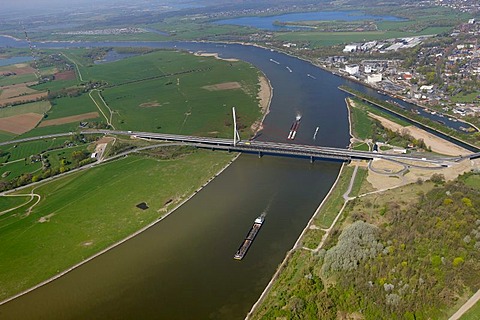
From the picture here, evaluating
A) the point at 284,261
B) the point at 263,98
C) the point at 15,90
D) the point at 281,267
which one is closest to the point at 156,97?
the point at 263,98

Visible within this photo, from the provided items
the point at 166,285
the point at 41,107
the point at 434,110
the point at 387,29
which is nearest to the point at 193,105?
the point at 41,107

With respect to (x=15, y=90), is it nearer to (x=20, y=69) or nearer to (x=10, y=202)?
(x=20, y=69)

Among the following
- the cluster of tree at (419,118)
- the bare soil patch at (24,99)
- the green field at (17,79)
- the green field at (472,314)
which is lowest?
the bare soil patch at (24,99)

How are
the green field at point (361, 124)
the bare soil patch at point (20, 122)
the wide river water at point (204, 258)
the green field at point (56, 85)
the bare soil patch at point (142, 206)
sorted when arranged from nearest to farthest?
the wide river water at point (204, 258), the bare soil patch at point (142, 206), the green field at point (361, 124), the bare soil patch at point (20, 122), the green field at point (56, 85)

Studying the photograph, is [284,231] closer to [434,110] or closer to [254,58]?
[434,110]

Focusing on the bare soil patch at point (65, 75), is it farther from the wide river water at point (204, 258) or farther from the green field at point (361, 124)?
the green field at point (361, 124)

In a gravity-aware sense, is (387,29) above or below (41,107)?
above

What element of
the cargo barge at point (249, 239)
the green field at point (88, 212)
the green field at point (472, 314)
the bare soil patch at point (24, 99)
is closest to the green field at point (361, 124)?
the green field at point (88, 212)

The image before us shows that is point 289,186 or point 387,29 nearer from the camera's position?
point 289,186
